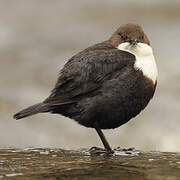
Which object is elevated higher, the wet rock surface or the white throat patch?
the white throat patch

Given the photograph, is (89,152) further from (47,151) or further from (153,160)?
(153,160)

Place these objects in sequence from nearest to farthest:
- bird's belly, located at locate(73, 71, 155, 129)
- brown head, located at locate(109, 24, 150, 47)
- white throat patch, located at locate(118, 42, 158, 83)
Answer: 1. bird's belly, located at locate(73, 71, 155, 129)
2. white throat patch, located at locate(118, 42, 158, 83)
3. brown head, located at locate(109, 24, 150, 47)

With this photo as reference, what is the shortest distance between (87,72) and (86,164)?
114cm

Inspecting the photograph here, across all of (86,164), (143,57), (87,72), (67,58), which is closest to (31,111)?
(87,72)

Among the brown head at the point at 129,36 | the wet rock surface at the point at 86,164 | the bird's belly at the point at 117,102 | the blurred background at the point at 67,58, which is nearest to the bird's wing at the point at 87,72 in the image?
the bird's belly at the point at 117,102

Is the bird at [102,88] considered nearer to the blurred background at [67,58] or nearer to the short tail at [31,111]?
the short tail at [31,111]

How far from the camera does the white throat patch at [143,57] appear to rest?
242 inches

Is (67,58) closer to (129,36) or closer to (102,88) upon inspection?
(129,36)

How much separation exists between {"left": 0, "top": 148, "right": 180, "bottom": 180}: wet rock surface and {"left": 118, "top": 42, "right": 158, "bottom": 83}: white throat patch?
0.76m

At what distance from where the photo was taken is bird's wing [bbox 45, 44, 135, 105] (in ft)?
19.8

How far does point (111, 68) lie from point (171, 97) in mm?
5025

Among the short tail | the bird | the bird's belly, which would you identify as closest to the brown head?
the bird

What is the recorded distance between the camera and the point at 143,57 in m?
6.28

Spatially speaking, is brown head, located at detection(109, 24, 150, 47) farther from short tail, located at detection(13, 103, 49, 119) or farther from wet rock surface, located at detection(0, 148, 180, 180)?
wet rock surface, located at detection(0, 148, 180, 180)
